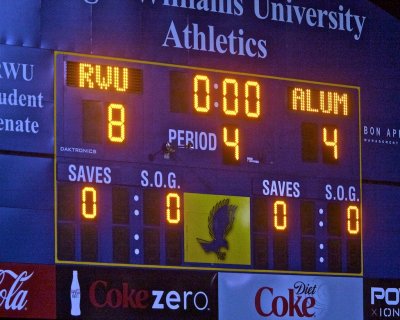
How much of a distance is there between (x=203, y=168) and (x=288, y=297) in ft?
5.62

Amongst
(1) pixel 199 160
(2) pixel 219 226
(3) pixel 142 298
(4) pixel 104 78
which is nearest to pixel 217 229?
(2) pixel 219 226

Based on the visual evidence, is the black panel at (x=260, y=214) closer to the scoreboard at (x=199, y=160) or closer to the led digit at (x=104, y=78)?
the scoreboard at (x=199, y=160)

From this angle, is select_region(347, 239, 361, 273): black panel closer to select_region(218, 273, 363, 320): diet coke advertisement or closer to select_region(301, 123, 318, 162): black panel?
select_region(218, 273, 363, 320): diet coke advertisement

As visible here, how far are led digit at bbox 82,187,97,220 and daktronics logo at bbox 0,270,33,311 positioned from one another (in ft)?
2.73

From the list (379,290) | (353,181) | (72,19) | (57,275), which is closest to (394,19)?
(353,181)

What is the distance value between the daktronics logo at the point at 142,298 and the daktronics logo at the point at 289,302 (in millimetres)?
688

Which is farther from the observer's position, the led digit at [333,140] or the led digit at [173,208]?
the led digit at [333,140]

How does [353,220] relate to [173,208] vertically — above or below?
below

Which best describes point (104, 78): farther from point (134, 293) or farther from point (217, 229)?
point (134, 293)

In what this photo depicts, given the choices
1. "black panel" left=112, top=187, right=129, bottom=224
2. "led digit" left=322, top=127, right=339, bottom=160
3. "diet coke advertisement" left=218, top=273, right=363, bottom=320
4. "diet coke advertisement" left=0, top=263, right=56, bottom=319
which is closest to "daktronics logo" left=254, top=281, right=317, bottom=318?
"diet coke advertisement" left=218, top=273, right=363, bottom=320

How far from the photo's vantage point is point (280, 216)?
14.7 m

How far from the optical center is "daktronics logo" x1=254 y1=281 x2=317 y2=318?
14703 millimetres

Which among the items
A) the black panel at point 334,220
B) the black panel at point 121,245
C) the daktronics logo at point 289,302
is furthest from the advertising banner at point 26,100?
the black panel at point 334,220

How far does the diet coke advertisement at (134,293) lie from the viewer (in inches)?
531
